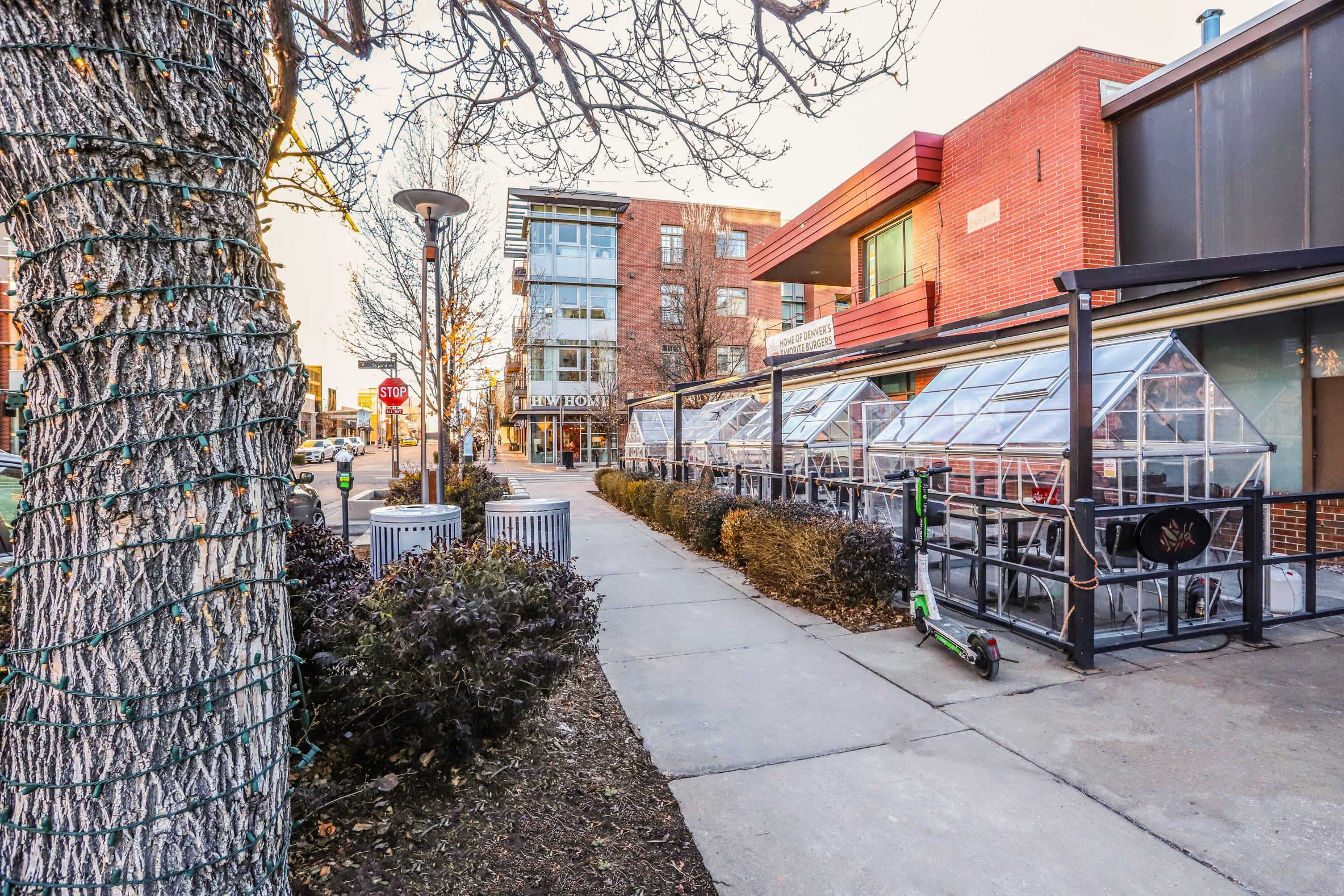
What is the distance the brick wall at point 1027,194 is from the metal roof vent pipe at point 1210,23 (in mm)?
862

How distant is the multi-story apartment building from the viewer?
3700cm

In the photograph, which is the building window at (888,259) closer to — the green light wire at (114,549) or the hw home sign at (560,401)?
the green light wire at (114,549)

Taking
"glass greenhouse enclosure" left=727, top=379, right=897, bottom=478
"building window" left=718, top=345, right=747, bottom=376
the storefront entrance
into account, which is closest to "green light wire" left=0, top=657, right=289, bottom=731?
"glass greenhouse enclosure" left=727, top=379, right=897, bottom=478

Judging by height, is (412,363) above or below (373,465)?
above

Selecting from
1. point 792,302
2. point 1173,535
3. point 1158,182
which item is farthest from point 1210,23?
point 792,302

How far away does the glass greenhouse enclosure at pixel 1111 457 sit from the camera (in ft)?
19.9

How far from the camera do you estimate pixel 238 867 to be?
1.61 meters

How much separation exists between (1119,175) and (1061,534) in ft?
19.6

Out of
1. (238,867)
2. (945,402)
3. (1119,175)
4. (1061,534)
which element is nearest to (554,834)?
(238,867)

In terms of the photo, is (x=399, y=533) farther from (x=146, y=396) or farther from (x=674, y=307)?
(x=674, y=307)

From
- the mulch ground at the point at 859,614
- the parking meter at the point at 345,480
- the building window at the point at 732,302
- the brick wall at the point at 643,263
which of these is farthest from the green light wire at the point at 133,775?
the brick wall at the point at 643,263

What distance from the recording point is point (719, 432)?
15.4 metres

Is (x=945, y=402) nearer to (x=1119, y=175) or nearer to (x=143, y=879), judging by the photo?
(x=1119, y=175)

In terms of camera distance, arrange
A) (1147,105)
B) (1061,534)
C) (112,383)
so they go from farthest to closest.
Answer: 1. (1147,105)
2. (1061,534)
3. (112,383)
